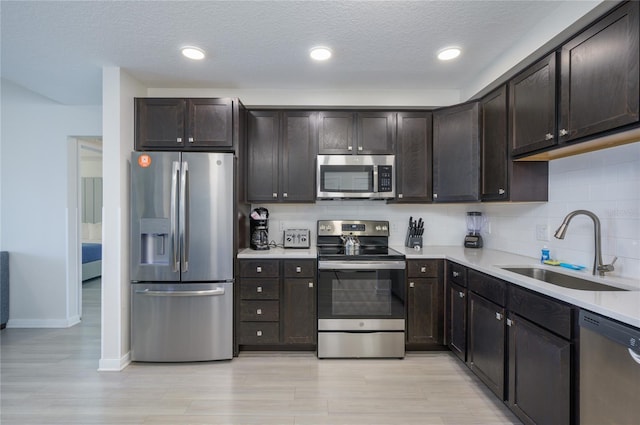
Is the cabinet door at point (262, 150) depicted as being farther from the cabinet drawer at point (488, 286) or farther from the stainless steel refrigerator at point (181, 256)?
the cabinet drawer at point (488, 286)

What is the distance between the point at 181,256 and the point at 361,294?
1614 mm

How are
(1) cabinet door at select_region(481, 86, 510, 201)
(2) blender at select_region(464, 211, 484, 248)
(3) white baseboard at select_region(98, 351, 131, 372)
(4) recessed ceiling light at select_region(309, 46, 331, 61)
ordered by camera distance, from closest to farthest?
(4) recessed ceiling light at select_region(309, 46, 331, 61)
(1) cabinet door at select_region(481, 86, 510, 201)
(3) white baseboard at select_region(98, 351, 131, 372)
(2) blender at select_region(464, 211, 484, 248)

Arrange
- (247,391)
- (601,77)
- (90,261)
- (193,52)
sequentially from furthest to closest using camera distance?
1. (90,261)
2. (193,52)
3. (247,391)
4. (601,77)

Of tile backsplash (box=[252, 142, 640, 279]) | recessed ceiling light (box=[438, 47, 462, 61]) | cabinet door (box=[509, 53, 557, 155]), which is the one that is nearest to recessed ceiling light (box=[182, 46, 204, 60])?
tile backsplash (box=[252, 142, 640, 279])

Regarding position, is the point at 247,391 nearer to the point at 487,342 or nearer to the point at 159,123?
the point at 487,342

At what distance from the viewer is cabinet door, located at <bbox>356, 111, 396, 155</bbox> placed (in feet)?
10.3

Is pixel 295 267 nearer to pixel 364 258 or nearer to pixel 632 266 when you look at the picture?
pixel 364 258

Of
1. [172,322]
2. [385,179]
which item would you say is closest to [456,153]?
[385,179]

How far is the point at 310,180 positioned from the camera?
316cm

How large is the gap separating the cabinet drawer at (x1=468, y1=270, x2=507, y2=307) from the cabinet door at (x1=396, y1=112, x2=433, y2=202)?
1.02 meters

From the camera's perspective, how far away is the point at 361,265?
2766 millimetres

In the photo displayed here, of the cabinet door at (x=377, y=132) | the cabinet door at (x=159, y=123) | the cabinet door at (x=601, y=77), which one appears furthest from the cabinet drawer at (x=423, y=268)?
the cabinet door at (x=159, y=123)

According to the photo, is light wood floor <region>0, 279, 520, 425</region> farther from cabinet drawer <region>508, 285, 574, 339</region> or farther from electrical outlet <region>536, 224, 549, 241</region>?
electrical outlet <region>536, 224, 549, 241</region>

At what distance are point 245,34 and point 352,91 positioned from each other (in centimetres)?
133
